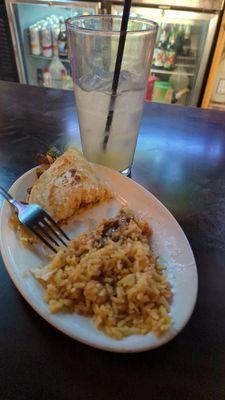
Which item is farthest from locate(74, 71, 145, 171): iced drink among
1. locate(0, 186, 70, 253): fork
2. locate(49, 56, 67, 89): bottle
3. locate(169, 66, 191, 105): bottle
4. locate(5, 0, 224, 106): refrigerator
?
locate(49, 56, 67, 89): bottle

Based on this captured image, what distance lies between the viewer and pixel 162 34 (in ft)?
6.70

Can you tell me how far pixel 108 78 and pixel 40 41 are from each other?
5.77 feet

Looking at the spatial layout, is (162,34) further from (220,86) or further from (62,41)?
(62,41)

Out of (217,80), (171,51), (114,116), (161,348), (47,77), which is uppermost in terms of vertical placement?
(114,116)

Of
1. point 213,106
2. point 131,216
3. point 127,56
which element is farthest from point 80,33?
point 213,106

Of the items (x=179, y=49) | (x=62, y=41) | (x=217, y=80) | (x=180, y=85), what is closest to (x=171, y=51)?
(x=179, y=49)

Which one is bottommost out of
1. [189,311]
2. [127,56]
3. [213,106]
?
[213,106]

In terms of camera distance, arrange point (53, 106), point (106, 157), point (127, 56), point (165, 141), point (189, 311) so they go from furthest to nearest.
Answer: point (53, 106), point (165, 141), point (106, 157), point (127, 56), point (189, 311)

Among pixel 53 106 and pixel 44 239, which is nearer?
pixel 44 239

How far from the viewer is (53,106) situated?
3.72 feet

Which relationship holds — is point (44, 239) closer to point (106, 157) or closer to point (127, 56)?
point (106, 157)

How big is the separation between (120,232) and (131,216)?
6cm

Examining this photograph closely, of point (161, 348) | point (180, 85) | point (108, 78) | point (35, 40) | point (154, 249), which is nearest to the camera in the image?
point (161, 348)

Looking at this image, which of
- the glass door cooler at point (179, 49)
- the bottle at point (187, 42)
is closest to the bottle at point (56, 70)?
the glass door cooler at point (179, 49)
